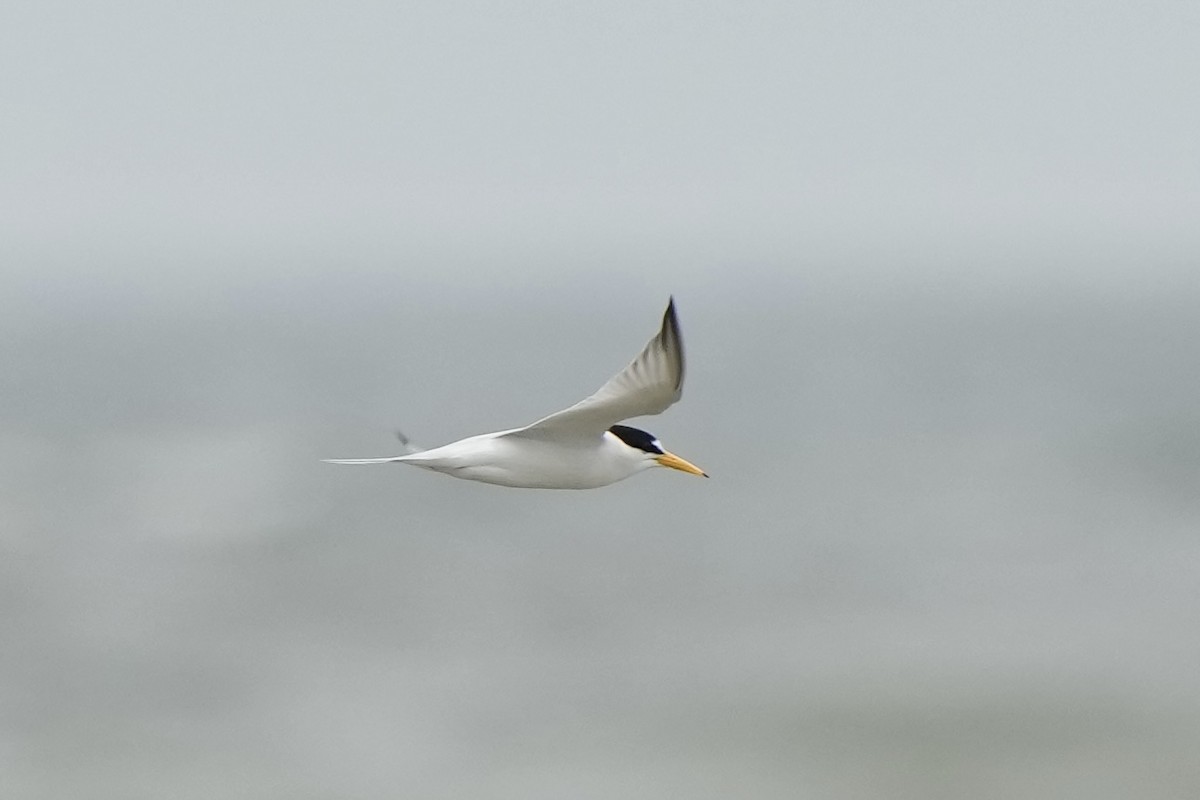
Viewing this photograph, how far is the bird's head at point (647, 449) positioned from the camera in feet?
65.7

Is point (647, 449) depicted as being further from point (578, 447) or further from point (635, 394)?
point (635, 394)

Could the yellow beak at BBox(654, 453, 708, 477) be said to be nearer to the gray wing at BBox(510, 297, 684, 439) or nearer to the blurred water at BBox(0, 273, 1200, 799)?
the gray wing at BBox(510, 297, 684, 439)

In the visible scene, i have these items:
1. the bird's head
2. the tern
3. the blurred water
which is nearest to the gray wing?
the tern

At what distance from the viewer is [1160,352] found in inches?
7303

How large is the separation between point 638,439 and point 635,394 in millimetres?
1421

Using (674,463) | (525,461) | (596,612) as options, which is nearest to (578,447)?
(525,461)

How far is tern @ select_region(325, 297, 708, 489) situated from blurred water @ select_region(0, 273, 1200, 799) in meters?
40.8

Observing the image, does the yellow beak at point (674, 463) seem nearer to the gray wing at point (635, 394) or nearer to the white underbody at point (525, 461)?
the white underbody at point (525, 461)

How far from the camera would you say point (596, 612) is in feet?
251

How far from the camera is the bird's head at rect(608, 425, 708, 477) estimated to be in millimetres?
20031

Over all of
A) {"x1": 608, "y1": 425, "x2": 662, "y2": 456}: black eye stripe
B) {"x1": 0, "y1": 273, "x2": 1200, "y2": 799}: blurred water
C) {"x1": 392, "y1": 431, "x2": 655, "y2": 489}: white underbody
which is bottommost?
{"x1": 392, "y1": 431, "x2": 655, "y2": 489}: white underbody

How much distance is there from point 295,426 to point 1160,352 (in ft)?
344

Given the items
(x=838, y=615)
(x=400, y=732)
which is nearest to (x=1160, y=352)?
(x=838, y=615)

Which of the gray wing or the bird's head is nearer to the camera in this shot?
the gray wing
